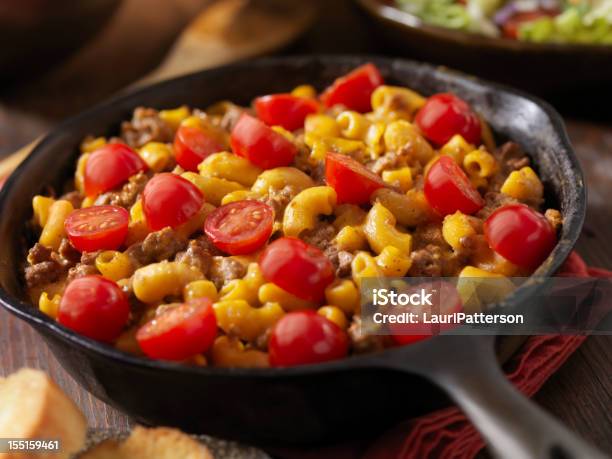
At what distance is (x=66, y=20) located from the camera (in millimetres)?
4945

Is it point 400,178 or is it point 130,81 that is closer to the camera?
point 400,178

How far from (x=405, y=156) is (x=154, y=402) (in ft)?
4.35

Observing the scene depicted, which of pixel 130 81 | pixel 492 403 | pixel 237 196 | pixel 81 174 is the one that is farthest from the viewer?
pixel 130 81

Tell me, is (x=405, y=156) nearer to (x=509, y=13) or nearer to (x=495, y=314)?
(x=495, y=314)

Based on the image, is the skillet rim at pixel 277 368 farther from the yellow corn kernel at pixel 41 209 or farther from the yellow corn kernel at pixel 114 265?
the yellow corn kernel at pixel 114 265

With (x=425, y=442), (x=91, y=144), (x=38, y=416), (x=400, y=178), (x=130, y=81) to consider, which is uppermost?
(x=400, y=178)

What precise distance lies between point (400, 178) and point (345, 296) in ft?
2.18

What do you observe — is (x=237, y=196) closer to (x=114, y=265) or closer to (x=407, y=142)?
(x=114, y=265)

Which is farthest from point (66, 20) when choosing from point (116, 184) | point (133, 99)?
point (116, 184)

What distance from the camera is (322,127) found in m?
3.35

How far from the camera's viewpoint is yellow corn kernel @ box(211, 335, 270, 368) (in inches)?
96.3

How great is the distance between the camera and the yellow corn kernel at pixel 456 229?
109 inches

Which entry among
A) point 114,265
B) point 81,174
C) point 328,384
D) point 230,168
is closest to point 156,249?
point 114,265

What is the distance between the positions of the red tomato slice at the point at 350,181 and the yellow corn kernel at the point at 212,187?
0.38 m
